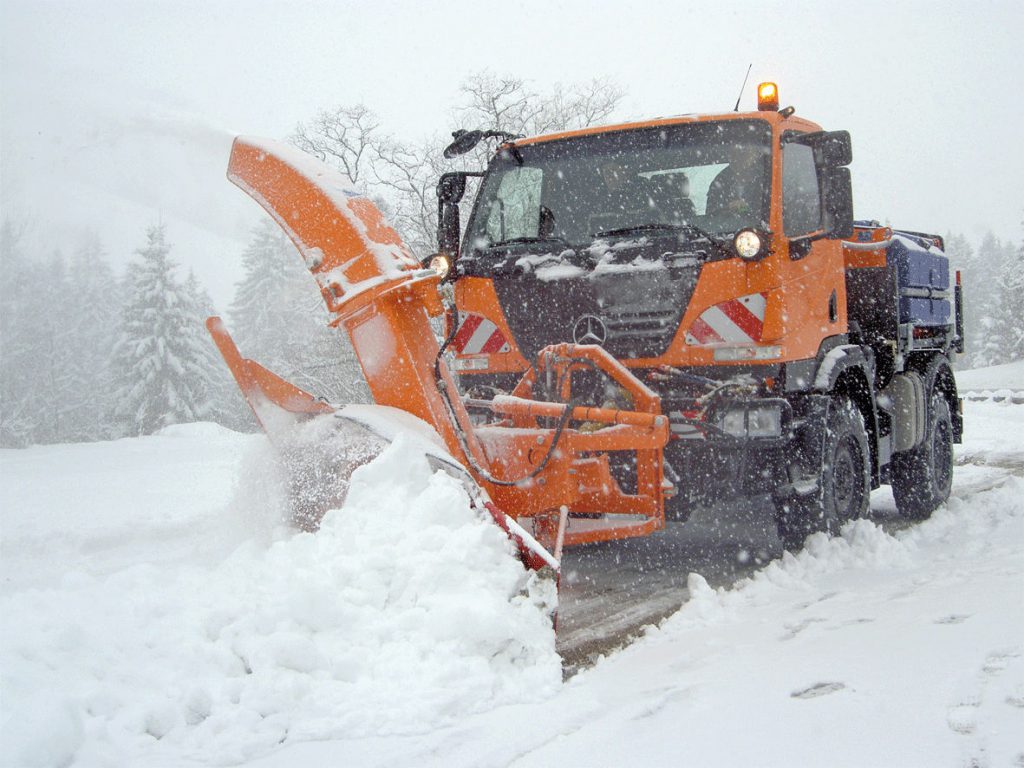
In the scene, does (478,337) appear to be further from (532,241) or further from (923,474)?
(923,474)

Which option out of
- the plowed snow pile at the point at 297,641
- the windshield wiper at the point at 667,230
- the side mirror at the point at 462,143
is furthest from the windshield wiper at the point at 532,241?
the plowed snow pile at the point at 297,641

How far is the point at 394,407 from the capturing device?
13.9 feet

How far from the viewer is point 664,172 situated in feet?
18.5

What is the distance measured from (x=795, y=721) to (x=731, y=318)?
2.68m

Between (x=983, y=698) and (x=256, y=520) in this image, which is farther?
(x=256, y=520)

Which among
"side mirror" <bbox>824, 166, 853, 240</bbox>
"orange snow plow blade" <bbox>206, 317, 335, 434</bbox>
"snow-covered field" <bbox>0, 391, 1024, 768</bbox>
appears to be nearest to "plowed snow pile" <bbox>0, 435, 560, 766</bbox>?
"snow-covered field" <bbox>0, 391, 1024, 768</bbox>

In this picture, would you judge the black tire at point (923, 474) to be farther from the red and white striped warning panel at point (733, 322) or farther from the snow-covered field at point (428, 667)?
the snow-covered field at point (428, 667)

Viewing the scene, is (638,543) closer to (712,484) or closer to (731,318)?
(712,484)

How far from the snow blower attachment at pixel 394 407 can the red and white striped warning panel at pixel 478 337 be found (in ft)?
3.49

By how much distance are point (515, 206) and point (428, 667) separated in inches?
135

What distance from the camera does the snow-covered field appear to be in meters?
2.71

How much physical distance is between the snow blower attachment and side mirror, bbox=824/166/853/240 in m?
1.56

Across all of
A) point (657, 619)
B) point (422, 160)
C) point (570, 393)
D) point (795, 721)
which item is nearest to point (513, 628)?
point (795, 721)

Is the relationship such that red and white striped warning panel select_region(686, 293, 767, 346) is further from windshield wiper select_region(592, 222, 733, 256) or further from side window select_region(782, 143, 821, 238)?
side window select_region(782, 143, 821, 238)
